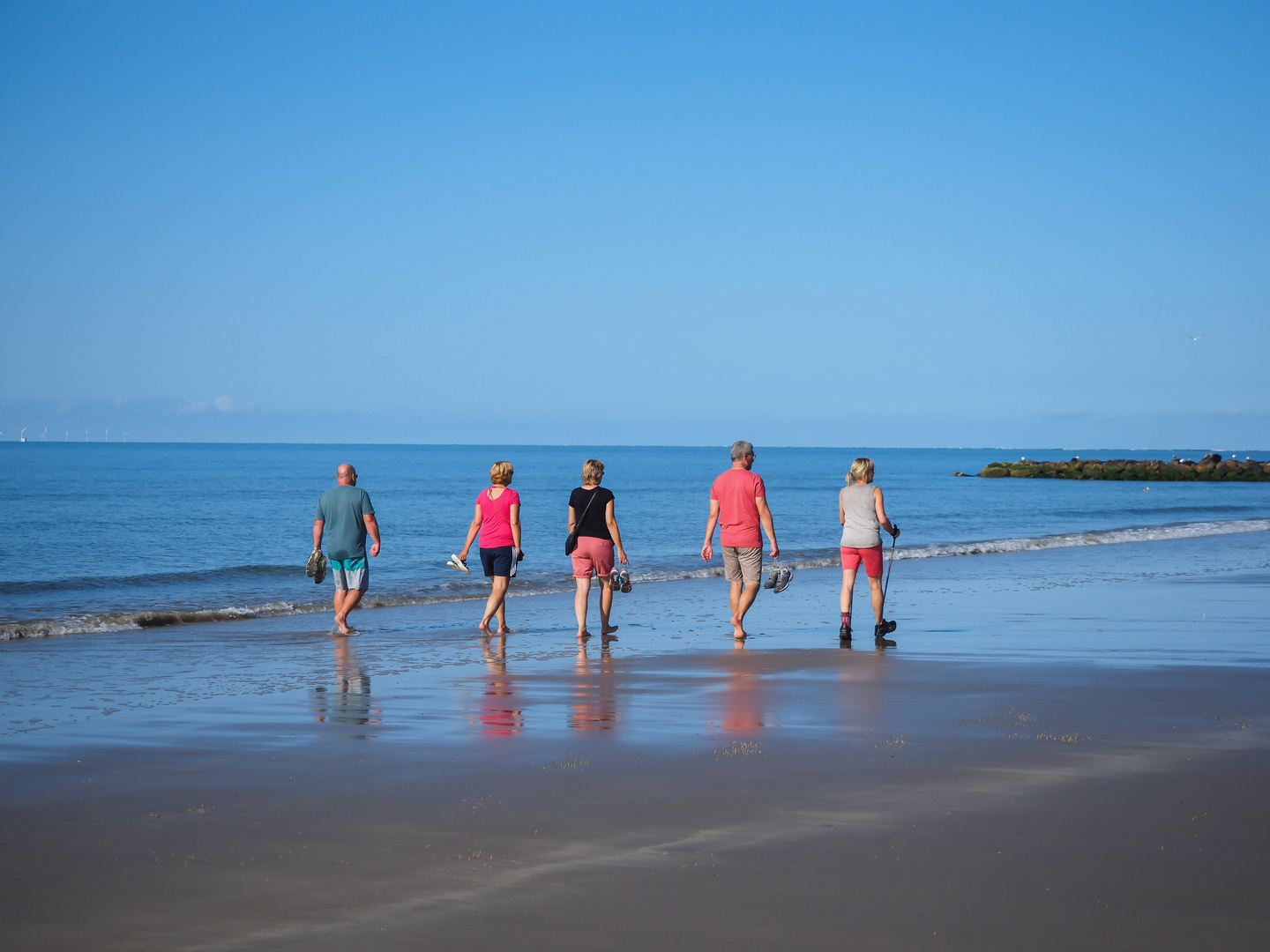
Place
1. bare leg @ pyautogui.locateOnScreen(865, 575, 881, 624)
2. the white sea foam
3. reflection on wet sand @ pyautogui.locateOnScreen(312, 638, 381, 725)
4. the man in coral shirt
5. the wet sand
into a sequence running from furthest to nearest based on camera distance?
1. the white sea foam
2. bare leg @ pyautogui.locateOnScreen(865, 575, 881, 624)
3. the man in coral shirt
4. reflection on wet sand @ pyautogui.locateOnScreen(312, 638, 381, 725)
5. the wet sand

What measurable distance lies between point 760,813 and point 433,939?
1818mm

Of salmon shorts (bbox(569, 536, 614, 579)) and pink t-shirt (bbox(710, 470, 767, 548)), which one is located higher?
pink t-shirt (bbox(710, 470, 767, 548))

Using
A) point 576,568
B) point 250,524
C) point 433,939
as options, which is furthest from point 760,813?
point 250,524

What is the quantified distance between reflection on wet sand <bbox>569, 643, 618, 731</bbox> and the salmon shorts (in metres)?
0.92

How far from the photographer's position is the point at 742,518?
36.6ft

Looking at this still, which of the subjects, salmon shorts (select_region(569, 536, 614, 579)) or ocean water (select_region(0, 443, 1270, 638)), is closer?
salmon shorts (select_region(569, 536, 614, 579))

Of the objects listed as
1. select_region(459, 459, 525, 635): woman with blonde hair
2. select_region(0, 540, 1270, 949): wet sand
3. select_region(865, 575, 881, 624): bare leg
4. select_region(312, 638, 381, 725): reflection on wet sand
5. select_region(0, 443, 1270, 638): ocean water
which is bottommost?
select_region(0, 443, 1270, 638): ocean water

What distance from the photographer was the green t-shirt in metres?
11.9

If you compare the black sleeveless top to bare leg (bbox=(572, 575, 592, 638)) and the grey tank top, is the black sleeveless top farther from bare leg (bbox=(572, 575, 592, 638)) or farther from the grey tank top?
the grey tank top

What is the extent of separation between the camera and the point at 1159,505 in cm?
5303

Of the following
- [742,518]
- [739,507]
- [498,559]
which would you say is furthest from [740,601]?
[498,559]

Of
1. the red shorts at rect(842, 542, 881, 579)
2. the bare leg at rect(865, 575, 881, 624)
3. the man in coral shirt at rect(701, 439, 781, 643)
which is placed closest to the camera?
the man in coral shirt at rect(701, 439, 781, 643)

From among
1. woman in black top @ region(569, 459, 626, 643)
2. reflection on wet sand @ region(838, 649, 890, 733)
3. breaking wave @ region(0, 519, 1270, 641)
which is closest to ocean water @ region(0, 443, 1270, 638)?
breaking wave @ region(0, 519, 1270, 641)

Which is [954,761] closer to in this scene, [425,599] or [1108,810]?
[1108,810]
